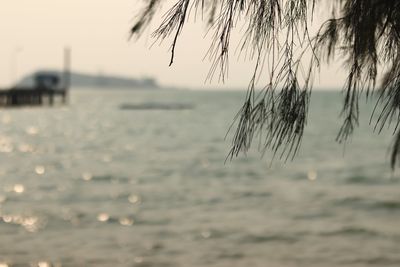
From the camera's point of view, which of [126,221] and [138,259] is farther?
[126,221]

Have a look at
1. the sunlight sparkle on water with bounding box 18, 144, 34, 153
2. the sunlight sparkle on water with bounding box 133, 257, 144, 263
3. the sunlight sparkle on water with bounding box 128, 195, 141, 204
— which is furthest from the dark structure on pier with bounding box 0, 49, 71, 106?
the sunlight sparkle on water with bounding box 133, 257, 144, 263

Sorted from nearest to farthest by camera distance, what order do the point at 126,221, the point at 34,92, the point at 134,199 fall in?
1. the point at 126,221
2. the point at 134,199
3. the point at 34,92

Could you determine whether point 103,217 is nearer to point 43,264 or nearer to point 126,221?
point 126,221

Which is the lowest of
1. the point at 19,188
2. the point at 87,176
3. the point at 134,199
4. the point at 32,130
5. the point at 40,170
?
the point at 32,130

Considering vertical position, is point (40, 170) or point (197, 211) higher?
point (197, 211)

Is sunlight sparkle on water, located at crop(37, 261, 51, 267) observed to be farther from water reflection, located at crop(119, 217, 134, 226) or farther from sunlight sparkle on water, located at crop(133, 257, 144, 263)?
water reflection, located at crop(119, 217, 134, 226)

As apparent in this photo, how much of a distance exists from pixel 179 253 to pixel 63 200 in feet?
25.3

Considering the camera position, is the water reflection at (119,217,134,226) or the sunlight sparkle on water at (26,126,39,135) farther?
the sunlight sparkle on water at (26,126,39,135)

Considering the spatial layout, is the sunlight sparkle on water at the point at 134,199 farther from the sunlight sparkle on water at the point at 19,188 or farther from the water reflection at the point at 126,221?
the sunlight sparkle on water at the point at 19,188

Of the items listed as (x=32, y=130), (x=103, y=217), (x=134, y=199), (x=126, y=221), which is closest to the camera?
(x=126, y=221)

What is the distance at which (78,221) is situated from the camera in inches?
637

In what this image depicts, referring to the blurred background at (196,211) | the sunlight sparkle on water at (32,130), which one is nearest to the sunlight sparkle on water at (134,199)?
the blurred background at (196,211)

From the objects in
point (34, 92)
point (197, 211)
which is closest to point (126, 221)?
point (197, 211)

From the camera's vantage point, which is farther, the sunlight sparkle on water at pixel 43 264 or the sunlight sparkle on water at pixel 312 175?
the sunlight sparkle on water at pixel 312 175
